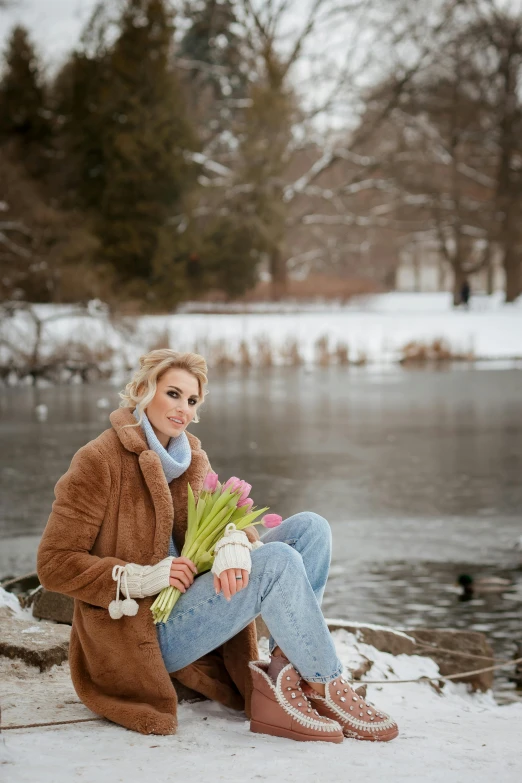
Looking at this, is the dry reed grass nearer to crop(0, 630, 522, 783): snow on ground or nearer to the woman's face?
Result: crop(0, 630, 522, 783): snow on ground

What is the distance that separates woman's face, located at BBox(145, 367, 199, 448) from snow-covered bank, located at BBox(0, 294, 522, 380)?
20130mm

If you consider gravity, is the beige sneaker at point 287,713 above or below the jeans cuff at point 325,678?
below

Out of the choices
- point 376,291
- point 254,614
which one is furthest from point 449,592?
point 376,291

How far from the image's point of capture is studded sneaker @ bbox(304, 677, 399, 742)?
10.9ft

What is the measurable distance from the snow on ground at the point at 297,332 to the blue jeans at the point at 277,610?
Answer: 20.6m

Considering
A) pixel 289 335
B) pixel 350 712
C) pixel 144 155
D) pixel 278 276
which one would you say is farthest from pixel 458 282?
pixel 350 712

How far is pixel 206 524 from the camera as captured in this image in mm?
3303

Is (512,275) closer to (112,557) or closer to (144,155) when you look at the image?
(144,155)

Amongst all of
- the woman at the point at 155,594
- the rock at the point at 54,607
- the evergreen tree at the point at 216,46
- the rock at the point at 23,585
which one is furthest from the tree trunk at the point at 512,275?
the woman at the point at 155,594

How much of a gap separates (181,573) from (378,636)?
1806 mm

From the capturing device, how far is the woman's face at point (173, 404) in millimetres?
3418

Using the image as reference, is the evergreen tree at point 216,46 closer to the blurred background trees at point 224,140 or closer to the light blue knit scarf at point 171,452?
the blurred background trees at point 224,140

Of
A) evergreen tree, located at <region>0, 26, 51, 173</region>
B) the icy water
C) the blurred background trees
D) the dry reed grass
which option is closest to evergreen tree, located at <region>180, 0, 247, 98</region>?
the blurred background trees

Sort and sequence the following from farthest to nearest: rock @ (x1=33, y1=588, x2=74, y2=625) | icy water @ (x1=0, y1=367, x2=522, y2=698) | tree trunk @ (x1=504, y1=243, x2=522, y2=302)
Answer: tree trunk @ (x1=504, y1=243, x2=522, y2=302) < icy water @ (x1=0, y1=367, x2=522, y2=698) < rock @ (x1=33, y1=588, x2=74, y2=625)
